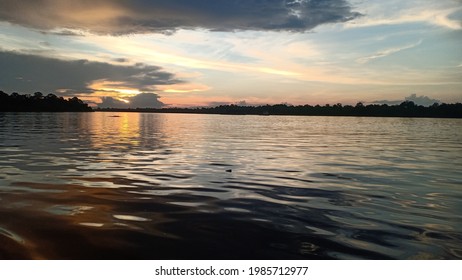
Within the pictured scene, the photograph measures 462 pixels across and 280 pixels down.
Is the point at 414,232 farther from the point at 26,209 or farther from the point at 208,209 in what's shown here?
the point at 26,209

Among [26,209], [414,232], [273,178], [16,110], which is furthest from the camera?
[16,110]

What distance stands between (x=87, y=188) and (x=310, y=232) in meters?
7.42

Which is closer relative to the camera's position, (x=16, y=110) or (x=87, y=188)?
(x=87, y=188)

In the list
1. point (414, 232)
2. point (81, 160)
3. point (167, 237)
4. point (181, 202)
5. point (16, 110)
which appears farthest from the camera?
point (16, 110)

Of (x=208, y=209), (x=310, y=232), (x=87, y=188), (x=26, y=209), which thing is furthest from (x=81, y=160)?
(x=310, y=232)

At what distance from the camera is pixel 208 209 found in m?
9.11

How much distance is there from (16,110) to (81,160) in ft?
531

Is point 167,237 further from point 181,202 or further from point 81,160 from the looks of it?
point 81,160
